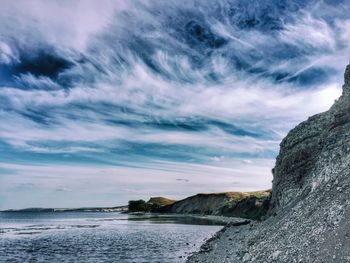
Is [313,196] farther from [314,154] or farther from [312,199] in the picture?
[314,154]

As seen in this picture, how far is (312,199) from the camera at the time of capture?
36125 mm

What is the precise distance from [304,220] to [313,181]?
773 cm

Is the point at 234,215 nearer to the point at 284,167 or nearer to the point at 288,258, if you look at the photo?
the point at 284,167

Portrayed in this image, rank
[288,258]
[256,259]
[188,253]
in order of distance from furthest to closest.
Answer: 1. [188,253]
2. [256,259]
3. [288,258]

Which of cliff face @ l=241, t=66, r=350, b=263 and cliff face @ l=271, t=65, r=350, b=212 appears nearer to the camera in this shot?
cliff face @ l=241, t=66, r=350, b=263

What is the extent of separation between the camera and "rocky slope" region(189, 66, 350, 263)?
28077mm

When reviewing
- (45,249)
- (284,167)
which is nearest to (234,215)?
(45,249)

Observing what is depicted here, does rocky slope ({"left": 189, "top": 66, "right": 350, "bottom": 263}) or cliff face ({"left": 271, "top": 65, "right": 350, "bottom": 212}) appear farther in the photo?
cliff face ({"left": 271, "top": 65, "right": 350, "bottom": 212})

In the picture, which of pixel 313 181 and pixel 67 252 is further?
pixel 67 252

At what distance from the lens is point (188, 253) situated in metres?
59.6

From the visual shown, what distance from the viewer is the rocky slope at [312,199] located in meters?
28.1

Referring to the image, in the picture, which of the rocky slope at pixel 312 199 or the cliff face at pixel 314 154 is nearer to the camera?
the rocky slope at pixel 312 199

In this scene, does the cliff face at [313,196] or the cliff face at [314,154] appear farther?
the cliff face at [314,154]

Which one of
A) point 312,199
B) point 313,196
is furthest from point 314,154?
point 312,199
